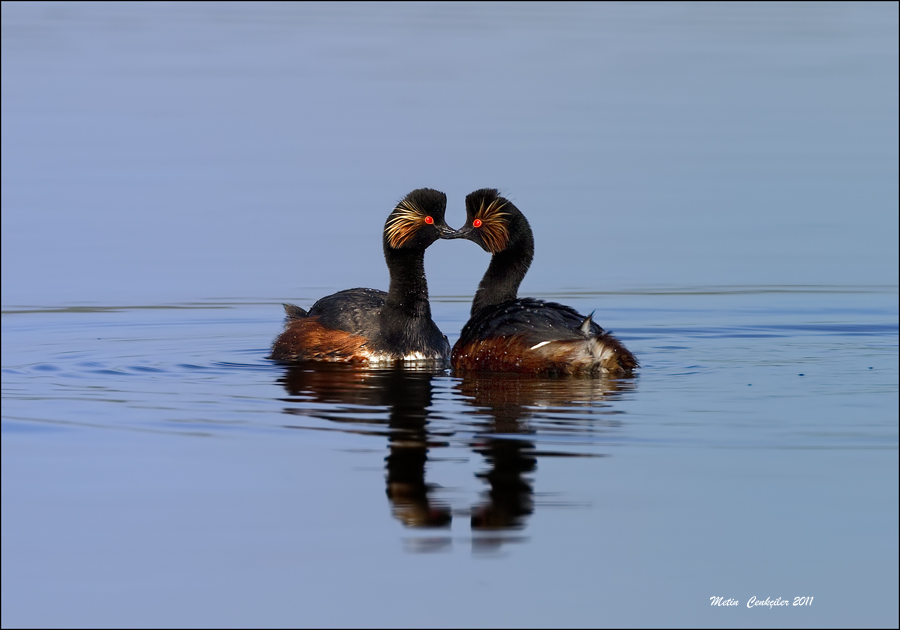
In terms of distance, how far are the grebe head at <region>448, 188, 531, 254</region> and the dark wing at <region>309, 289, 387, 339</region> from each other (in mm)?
911

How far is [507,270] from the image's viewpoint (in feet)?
38.6

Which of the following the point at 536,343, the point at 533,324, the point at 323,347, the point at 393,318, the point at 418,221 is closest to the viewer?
the point at 536,343

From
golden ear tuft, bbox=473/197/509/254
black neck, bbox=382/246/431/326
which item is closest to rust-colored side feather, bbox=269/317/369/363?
black neck, bbox=382/246/431/326

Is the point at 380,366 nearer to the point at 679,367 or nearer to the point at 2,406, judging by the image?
the point at 679,367

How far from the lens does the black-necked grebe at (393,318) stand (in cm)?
1146

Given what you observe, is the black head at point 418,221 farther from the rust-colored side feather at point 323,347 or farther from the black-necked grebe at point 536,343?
the rust-colored side feather at point 323,347

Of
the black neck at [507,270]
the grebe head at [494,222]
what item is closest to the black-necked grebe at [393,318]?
the grebe head at [494,222]

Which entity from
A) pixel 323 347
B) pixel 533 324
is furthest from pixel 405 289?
pixel 533 324

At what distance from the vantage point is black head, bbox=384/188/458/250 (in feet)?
38.3

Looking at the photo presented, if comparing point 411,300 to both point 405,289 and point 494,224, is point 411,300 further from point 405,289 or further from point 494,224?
point 494,224

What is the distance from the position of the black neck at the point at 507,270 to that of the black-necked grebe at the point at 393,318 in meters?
0.47

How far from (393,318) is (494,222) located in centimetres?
115

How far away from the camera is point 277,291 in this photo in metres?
15.1

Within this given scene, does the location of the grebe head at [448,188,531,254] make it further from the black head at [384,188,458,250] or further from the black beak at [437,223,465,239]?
the black head at [384,188,458,250]
